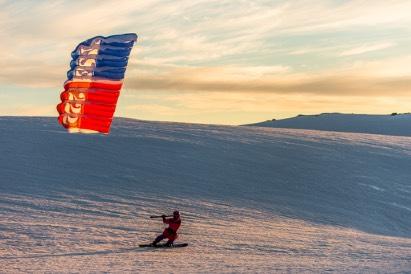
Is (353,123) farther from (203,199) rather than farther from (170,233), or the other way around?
(170,233)

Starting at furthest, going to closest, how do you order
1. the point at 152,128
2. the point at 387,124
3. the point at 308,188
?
the point at 387,124 < the point at 152,128 < the point at 308,188

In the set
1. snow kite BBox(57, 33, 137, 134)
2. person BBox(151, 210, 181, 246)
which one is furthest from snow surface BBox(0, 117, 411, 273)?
snow kite BBox(57, 33, 137, 134)

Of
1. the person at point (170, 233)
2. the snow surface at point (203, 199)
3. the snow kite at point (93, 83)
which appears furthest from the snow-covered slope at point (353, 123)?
the snow kite at point (93, 83)

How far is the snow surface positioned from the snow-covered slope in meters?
25.0

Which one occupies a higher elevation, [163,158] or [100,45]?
[100,45]

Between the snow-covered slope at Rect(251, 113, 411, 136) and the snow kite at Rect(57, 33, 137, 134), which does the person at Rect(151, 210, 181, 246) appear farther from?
the snow-covered slope at Rect(251, 113, 411, 136)

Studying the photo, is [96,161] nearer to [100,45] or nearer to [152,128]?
[152,128]

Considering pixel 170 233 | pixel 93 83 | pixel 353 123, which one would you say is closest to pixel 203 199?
pixel 170 233

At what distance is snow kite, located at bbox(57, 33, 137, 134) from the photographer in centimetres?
1452

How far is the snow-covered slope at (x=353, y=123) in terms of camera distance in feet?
210

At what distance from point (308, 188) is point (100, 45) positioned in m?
14.7

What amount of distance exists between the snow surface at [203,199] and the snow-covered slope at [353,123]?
24993 mm

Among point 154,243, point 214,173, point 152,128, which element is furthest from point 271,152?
point 154,243

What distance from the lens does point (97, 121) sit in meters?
14.5
